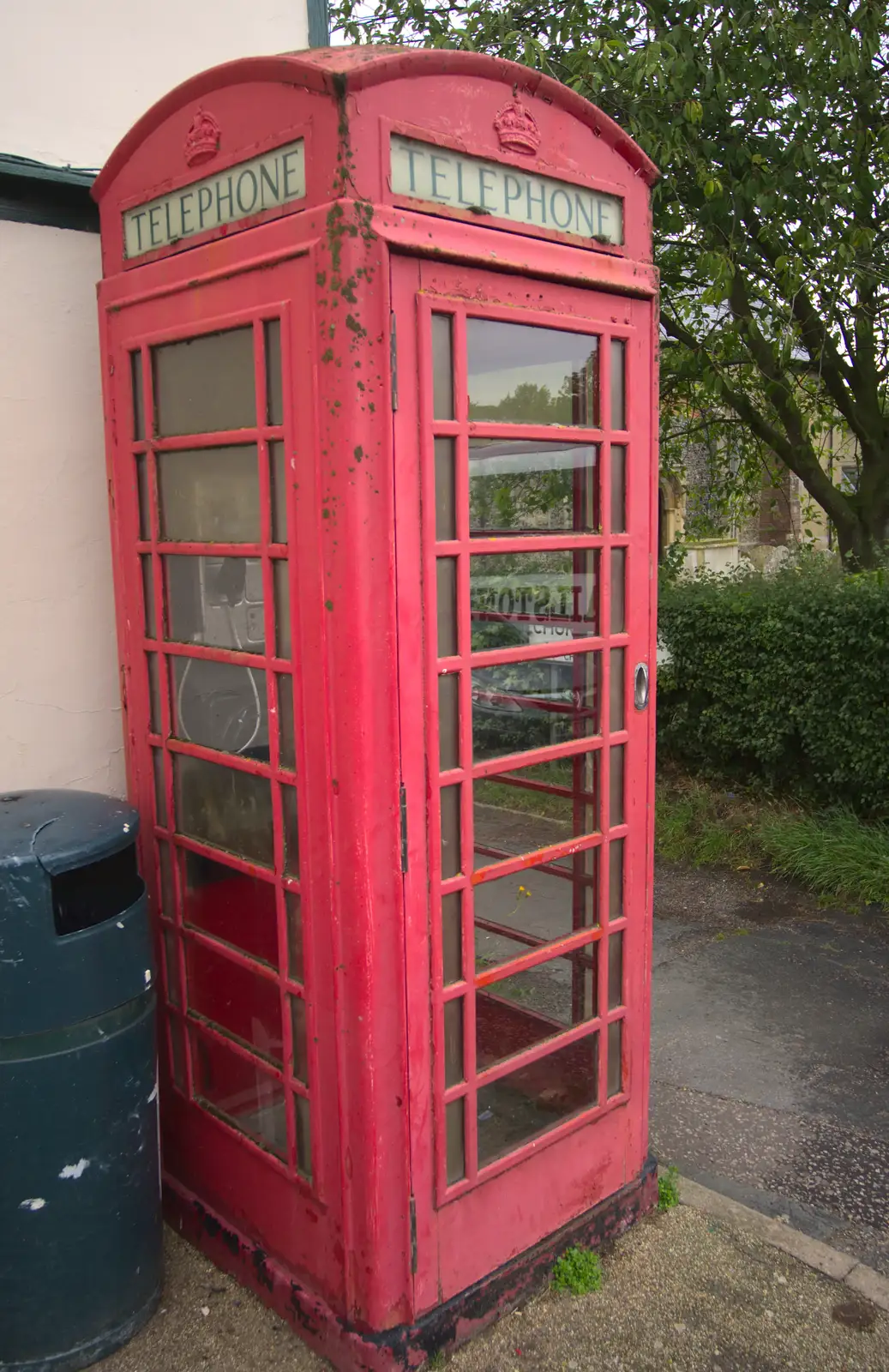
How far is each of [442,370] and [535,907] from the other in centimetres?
157

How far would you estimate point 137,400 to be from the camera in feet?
9.11

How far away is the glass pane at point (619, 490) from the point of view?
9.05 feet

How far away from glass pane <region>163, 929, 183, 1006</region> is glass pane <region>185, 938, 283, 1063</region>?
0.04 m

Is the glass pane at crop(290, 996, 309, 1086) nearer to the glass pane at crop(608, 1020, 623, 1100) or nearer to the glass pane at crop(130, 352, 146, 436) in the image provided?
the glass pane at crop(608, 1020, 623, 1100)

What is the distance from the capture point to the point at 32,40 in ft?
9.29

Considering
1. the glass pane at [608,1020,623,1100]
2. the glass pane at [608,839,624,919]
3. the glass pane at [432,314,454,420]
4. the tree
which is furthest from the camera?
the tree

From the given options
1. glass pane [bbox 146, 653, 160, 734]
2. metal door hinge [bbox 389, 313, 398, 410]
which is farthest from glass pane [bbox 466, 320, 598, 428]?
glass pane [bbox 146, 653, 160, 734]

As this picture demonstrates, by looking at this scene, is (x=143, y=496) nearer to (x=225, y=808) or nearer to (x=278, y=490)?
(x=278, y=490)

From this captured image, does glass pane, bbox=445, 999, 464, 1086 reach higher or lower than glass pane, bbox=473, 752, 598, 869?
lower

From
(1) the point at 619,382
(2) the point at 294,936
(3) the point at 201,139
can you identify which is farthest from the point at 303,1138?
(3) the point at 201,139

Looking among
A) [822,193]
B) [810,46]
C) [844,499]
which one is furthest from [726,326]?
[844,499]

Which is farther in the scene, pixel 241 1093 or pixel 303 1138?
pixel 241 1093

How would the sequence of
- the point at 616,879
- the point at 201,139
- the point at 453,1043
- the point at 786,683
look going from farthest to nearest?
the point at 786,683
the point at 616,879
the point at 453,1043
the point at 201,139

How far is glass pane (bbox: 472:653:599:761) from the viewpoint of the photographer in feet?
8.50
